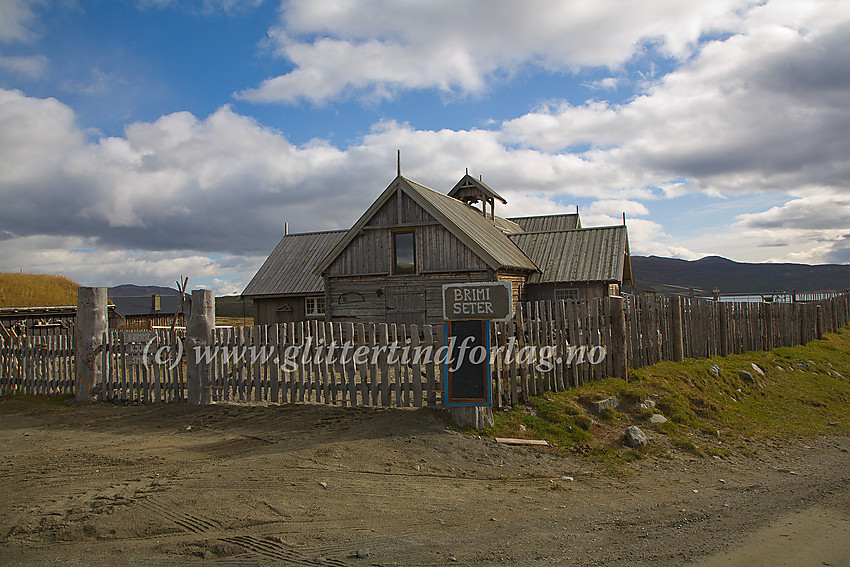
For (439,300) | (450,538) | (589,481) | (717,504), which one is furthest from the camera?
(439,300)

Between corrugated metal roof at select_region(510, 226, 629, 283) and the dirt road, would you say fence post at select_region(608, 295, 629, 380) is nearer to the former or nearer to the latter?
the dirt road

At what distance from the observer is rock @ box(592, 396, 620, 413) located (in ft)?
30.5

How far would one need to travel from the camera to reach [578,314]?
35.3 feet

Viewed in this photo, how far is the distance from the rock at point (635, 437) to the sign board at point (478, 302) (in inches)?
95.1

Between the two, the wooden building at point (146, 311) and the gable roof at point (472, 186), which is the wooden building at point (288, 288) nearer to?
the gable roof at point (472, 186)

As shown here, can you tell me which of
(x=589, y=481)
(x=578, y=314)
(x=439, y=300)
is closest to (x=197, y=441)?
(x=589, y=481)

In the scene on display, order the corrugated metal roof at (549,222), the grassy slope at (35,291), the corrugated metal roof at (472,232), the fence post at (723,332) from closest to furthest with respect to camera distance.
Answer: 1. the fence post at (723,332)
2. the corrugated metal roof at (472,232)
3. the corrugated metal roof at (549,222)
4. the grassy slope at (35,291)

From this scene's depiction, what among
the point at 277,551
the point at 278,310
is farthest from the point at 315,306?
the point at 277,551

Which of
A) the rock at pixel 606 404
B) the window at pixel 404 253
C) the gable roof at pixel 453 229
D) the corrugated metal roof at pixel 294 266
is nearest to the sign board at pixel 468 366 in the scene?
the rock at pixel 606 404

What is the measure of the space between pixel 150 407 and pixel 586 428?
819cm

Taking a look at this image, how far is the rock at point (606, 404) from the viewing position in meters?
9.29

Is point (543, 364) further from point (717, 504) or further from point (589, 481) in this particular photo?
point (717, 504)

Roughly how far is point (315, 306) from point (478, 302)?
2002 centimetres

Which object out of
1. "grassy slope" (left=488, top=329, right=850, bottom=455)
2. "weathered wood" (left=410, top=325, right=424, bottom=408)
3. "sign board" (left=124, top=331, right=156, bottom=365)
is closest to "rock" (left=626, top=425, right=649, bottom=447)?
"grassy slope" (left=488, top=329, right=850, bottom=455)
